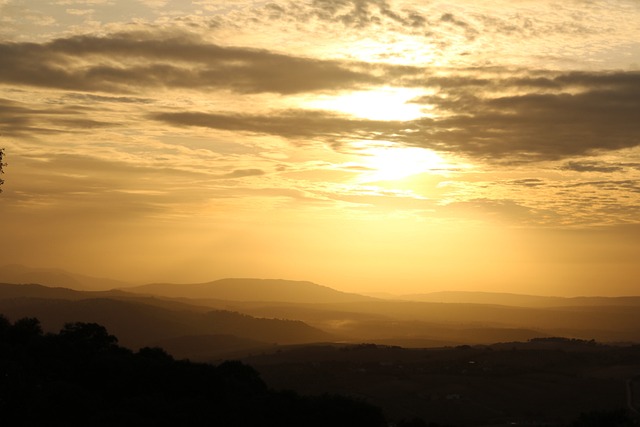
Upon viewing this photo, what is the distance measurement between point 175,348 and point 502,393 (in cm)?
9957

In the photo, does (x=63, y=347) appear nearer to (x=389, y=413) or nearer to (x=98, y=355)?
(x=98, y=355)

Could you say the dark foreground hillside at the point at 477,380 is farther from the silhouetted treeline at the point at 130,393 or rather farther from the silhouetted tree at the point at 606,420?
the silhouetted treeline at the point at 130,393

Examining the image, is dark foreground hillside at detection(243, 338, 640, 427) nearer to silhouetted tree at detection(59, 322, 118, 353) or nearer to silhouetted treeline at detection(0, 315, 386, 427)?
silhouetted treeline at detection(0, 315, 386, 427)

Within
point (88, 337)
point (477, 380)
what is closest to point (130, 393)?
point (88, 337)

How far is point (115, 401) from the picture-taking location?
4681 cm

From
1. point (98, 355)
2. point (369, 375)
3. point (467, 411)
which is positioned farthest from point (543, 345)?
point (98, 355)

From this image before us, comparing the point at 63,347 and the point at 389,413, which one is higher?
the point at 63,347

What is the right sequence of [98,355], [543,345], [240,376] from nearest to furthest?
[98,355], [240,376], [543,345]

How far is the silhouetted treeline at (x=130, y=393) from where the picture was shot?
139ft

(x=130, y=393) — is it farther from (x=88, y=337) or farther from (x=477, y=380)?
(x=477, y=380)

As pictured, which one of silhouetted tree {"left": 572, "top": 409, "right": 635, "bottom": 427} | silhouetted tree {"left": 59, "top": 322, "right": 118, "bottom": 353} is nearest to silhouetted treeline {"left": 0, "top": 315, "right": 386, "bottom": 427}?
silhouetted tree {"left": 59, "top": 322, "right": 118, "bottom": 353}

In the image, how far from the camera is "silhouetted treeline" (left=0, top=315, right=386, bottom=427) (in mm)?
42219

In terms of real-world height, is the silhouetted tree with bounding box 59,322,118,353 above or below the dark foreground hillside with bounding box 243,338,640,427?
above

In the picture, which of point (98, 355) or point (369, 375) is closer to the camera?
point (98, 355)
